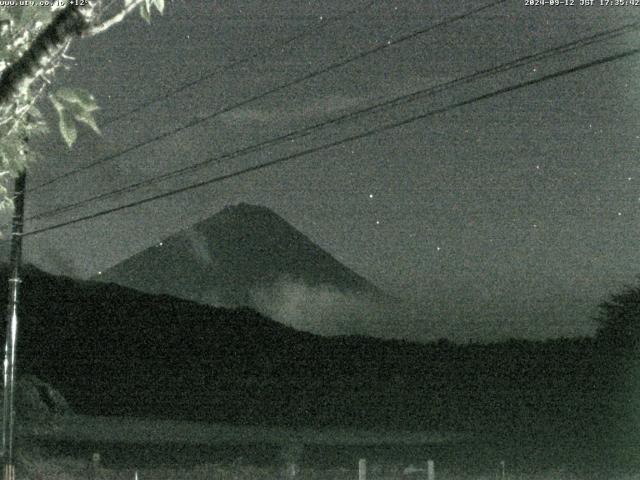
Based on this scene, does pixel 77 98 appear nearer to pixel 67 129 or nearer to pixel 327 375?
pixel 67 129

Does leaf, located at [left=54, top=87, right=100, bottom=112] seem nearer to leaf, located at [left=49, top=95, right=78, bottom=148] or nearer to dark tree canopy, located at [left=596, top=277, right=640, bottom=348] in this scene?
leaf, located at [left=49, top=95, right=78, bottom=148]

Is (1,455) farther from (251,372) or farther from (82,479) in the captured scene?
(251,372)

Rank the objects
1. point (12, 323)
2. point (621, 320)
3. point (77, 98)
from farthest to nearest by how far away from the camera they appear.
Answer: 1. point (621, 320)
2. point (12, 323)
3. point (77, 98)

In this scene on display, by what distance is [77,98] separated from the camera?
16.6ft

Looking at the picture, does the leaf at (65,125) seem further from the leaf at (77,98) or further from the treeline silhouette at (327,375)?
the treeline silhouette at (327,375)

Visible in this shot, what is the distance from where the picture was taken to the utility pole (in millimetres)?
18578

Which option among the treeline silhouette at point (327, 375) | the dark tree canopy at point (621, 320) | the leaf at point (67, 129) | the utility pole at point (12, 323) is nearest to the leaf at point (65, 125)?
the leaf at point (67, 129)

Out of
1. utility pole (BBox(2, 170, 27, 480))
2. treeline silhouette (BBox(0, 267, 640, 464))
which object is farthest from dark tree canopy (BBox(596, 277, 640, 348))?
utility pole (BBox(2, 170, 27, 480))

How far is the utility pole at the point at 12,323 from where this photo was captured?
18.6 meters

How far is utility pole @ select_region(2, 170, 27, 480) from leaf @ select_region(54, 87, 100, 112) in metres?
13.8

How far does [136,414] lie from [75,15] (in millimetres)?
51088

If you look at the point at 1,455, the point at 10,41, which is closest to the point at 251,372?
the point at 1,455

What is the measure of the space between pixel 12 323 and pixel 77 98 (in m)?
14.8

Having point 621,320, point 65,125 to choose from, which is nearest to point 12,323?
point 65,125
